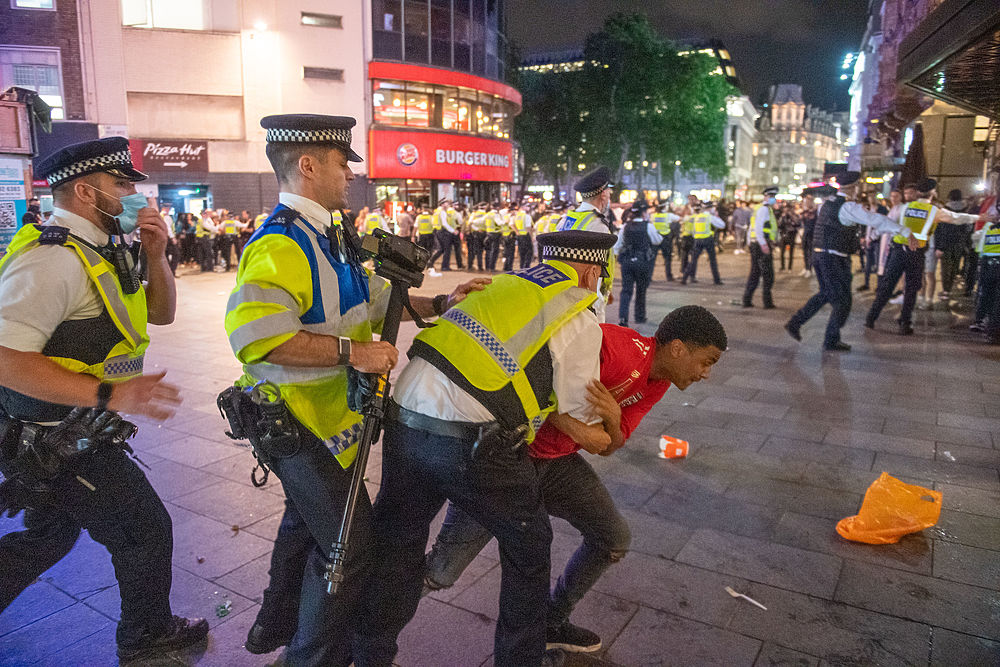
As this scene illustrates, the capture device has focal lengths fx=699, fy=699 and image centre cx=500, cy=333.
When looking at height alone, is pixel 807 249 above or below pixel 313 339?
below

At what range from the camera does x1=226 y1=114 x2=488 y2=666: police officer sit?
220 cm

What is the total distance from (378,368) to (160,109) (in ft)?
87.6

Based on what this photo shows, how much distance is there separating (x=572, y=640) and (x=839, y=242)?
7.05 meters

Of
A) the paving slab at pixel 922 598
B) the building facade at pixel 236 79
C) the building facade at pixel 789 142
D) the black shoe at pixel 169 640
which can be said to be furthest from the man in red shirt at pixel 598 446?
the building facade at pixel 789 142

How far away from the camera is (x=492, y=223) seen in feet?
65.2

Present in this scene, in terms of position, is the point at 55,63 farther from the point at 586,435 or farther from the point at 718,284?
the point at 586,435

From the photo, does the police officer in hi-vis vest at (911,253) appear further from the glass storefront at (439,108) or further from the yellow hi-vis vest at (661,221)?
the glass storefront at (439,108)

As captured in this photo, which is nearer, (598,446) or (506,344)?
(506,344)

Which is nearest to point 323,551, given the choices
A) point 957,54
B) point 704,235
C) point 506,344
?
point 506,344

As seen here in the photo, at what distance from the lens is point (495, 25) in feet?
112

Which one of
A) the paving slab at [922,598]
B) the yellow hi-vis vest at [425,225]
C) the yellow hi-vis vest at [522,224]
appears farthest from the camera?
the yellow hi-vis vest at [425,225]

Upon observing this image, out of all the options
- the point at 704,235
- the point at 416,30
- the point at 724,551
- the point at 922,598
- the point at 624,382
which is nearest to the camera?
the point at 624,382

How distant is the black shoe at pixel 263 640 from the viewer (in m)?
2.76

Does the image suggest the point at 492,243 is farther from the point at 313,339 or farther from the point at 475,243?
the point at 313,339
